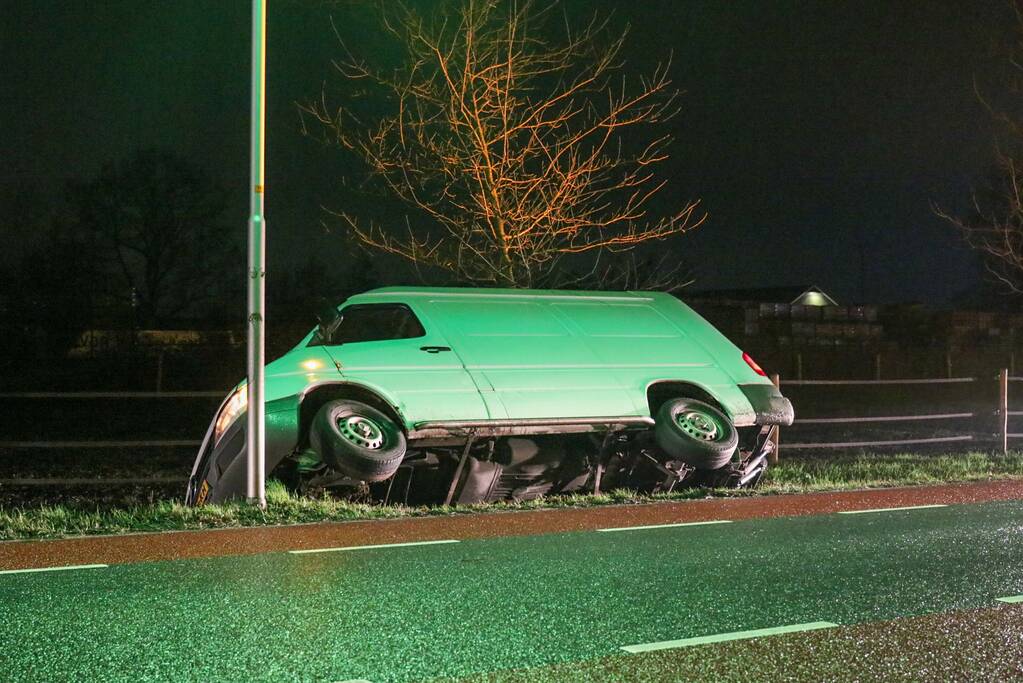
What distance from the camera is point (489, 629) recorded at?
6363mm

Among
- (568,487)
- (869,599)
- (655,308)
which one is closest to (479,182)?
(655,308)

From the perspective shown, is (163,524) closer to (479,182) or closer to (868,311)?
(479,182)

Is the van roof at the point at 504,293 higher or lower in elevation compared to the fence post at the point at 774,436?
higher

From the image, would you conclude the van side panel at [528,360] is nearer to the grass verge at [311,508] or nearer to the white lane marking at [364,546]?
the grass verge at [311,508]

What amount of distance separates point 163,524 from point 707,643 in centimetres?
598

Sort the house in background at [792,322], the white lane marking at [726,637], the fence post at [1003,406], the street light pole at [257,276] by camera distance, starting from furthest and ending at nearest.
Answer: the house in background at [792,322] < the fence post at [1003,406] < the street light pole at [257,276] < the white lane marking at [726,637]

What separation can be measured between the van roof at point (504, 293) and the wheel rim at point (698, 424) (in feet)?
5.41

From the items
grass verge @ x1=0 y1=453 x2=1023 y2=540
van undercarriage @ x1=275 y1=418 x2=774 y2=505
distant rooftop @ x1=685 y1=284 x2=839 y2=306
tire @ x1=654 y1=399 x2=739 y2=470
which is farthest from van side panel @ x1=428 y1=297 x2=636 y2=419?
distant rooftop @ x1=685 y1=284 x2=839 y2=306

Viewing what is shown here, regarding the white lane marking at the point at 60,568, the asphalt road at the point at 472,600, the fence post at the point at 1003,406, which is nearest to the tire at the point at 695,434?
the asphalt road at the point at 472,600

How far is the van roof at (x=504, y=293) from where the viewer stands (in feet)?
41.4

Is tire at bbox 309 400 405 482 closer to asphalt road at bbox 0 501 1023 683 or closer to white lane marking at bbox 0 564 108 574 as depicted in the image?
asphalt road at bbox 0 501 1023 683

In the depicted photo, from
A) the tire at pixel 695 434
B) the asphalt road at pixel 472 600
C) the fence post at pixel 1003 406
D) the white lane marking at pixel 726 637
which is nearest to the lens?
the asphalt road at pixel 472 600

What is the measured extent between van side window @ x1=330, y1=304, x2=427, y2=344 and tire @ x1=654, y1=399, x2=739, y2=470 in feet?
9.39

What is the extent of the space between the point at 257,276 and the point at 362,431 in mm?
1829
